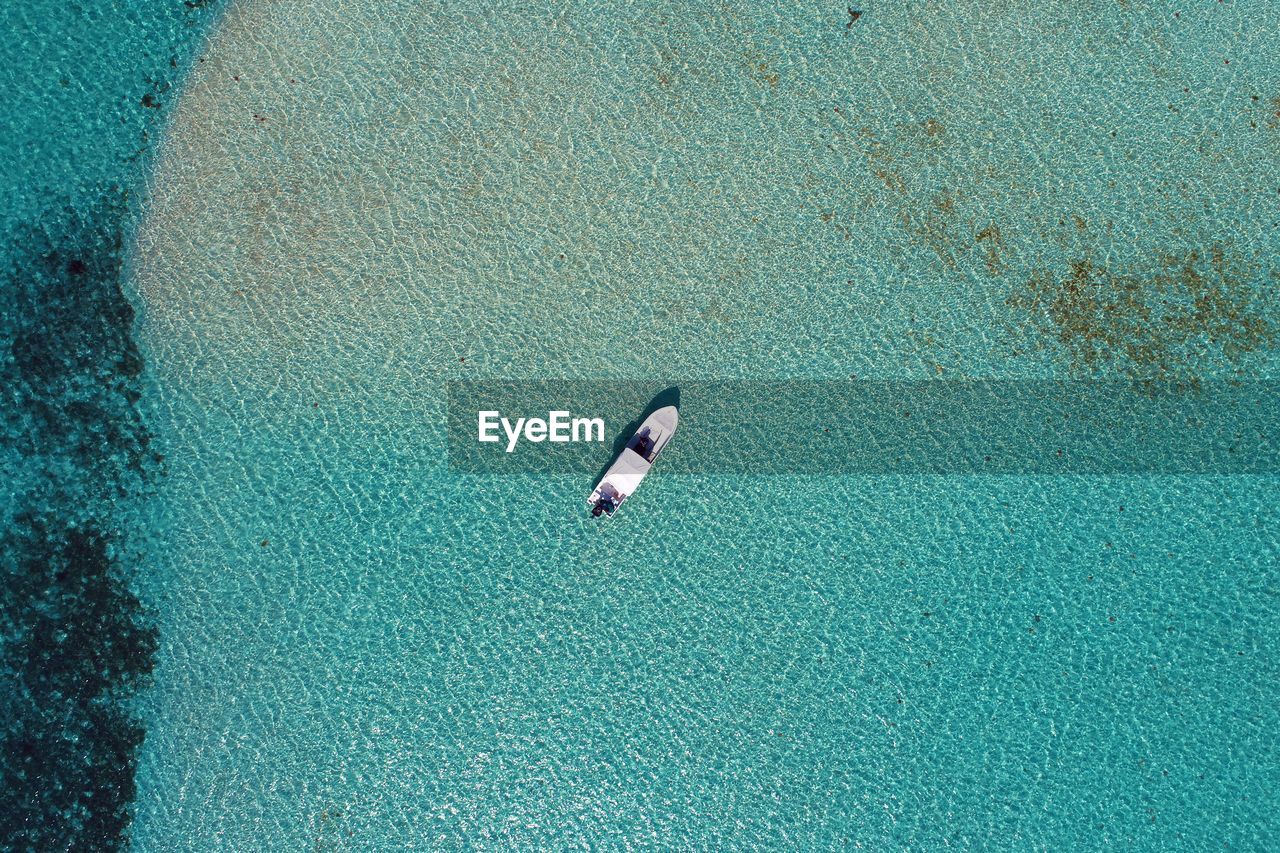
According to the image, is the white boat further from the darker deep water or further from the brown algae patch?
the darker deep water

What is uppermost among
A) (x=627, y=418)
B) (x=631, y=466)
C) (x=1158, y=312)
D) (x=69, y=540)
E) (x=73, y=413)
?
(x=1158, y=312)

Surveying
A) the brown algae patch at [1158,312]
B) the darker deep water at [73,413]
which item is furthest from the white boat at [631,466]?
the darker deep water at [73,413]

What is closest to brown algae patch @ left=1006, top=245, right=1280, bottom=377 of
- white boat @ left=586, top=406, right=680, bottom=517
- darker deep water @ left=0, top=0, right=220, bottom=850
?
white boat @ left=586, top=406, right=680, bottom=517

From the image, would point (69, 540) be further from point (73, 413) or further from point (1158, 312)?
Result: point (1158, 312)

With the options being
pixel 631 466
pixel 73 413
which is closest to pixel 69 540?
pixel 73 413

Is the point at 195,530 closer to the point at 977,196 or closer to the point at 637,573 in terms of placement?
the point at 637,573

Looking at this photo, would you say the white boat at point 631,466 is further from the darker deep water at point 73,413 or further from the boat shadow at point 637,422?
the darker deep water at point 73,413
